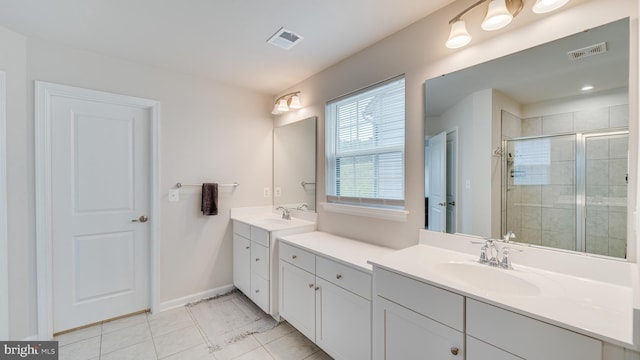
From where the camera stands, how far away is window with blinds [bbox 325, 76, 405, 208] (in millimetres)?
1974

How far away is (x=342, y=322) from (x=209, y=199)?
1.86 m

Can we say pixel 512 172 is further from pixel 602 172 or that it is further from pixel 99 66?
pixel 99 66

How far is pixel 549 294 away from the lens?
3.34 ft

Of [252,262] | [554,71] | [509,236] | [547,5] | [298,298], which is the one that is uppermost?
[547,5]

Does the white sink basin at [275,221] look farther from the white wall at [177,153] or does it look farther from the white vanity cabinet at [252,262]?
the white wall at [177,153]

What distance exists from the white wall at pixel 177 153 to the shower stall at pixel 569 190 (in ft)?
8.41

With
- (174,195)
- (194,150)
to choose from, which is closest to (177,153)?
(194,150)

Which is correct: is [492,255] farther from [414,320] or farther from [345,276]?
[345,276]

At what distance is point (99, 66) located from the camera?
88.4 inches

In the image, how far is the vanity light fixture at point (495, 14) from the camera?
118cm

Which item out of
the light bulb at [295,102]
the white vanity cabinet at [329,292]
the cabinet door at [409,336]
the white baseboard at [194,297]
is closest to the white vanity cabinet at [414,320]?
the cabinet door at [409,336]

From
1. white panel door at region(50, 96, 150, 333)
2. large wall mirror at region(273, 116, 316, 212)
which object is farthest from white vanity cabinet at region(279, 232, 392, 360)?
white panel door at region(50, 96, 150, 333)

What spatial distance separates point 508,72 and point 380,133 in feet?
2.99

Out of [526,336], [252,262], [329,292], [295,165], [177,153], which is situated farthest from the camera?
[295,165]
